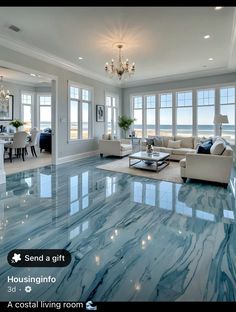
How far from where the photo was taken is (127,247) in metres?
2.27

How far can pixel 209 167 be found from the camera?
463cm

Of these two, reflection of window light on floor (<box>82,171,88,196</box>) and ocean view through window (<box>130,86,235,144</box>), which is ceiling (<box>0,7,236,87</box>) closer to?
ocean view through window (<box>130,86,235,144</box>)

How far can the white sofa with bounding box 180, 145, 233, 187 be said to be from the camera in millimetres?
4457

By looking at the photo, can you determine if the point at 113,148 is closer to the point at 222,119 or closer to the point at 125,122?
the point at 125,122

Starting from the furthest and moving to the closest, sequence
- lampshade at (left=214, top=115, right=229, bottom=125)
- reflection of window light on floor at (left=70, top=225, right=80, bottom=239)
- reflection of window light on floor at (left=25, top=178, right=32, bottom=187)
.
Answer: lampshade at (left=214, top=115, right=229, bottom=125)
reflection of window light on floor at (left=25, top=178, right=32, bottom=187)
reflection of window light on floor at (left=70, top=225, right=80, bottom=239)

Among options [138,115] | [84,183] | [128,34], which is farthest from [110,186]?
[138,115]

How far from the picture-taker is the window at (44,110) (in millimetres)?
11047

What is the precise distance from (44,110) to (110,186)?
8098 millimetres

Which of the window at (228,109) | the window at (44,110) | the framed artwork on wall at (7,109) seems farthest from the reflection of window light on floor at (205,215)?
the window at (44,110)

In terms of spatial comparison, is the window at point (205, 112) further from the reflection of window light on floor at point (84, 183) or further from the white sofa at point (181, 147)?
the reflection of window light on floor at point (84, 183)

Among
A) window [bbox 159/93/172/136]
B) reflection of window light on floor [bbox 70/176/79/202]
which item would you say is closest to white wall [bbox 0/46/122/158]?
reflection of window light on floor [bbox 70/176/79/202]

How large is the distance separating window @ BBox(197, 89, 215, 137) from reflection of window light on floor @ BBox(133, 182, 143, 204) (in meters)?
4.89

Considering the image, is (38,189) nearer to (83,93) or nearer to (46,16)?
(46,16)

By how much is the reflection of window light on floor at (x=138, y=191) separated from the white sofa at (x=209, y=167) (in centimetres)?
112
